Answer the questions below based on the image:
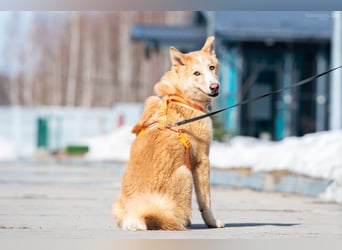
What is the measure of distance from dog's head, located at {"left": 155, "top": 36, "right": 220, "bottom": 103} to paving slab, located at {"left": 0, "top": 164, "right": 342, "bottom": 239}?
3.55 feet

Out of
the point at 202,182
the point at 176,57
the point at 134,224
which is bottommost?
the point at 134,224

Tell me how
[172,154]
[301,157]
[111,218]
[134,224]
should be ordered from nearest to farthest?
[134,224] → [172,154] → [111,218] → [301,157]

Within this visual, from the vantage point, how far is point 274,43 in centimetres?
2748

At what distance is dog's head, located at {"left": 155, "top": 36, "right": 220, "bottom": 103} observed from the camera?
25.2 feet

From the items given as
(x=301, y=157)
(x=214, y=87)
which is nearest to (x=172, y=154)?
(x=214, y=87)

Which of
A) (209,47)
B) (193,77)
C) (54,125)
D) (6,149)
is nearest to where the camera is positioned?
(193,77)

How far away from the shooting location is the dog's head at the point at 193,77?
768 centimetres

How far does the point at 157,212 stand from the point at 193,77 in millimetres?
1160

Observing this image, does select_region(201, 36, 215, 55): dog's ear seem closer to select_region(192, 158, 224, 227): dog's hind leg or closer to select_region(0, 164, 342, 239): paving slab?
select_region(192, 158, 224, 227): dog's hind leg

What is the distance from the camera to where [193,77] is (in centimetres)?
777

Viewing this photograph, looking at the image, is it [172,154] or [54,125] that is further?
[54,125]

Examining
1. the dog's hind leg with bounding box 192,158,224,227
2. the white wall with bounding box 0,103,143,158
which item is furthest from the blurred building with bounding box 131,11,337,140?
the dog's hind leg with bounding box 192,158,224,227

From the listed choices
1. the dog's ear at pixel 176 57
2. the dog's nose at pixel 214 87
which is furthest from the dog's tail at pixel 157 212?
the dog's ear at pixel 176 57

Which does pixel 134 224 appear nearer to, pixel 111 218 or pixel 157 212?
pixel 157 212
